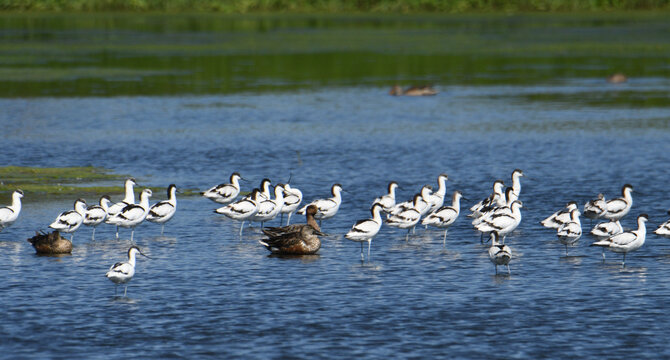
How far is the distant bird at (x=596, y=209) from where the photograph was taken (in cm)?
2948

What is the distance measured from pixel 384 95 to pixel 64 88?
2057 cm

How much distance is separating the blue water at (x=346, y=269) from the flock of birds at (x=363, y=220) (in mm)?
471

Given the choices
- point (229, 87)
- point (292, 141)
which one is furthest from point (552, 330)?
point (229, 87)

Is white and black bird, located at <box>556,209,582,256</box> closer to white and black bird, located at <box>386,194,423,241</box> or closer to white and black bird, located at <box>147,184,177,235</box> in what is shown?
white and black bird, located at <box>386,194,423,241</box>

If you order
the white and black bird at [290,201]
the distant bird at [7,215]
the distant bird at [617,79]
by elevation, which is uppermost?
the distant bird at [7,215]

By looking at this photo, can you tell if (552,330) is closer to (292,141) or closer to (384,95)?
(292,141)

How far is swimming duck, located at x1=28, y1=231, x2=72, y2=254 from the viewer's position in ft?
83.9

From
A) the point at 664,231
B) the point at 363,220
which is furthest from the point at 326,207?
the point at 664,231

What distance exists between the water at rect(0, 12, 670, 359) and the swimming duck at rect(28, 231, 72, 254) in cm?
39

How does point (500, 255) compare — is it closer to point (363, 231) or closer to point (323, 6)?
point (363, 231)

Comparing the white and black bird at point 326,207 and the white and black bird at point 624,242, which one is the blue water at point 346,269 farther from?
the white and black bird at point 326,207

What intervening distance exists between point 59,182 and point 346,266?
47.2 feet

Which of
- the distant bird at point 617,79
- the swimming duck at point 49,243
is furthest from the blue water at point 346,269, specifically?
the distant bird at point 617,79

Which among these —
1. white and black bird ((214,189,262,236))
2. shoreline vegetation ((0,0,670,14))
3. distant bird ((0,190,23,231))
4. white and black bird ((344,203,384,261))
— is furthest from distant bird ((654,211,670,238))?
shoreline vegetation ((0,0,670,14))
